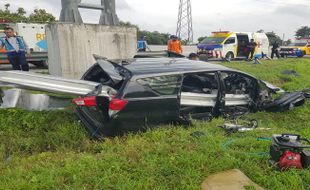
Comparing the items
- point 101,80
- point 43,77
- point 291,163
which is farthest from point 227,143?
point 43,77

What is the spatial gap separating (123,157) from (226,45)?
16973 millimetres

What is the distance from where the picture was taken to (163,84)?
14.6 feet

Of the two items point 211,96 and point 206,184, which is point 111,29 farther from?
point 206,184

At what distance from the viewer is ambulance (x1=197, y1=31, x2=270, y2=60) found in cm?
1908

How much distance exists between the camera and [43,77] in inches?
205

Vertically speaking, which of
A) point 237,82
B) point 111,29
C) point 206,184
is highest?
point 111,29

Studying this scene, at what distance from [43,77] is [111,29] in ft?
12.4

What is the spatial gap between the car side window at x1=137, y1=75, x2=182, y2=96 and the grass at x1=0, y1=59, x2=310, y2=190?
57cm

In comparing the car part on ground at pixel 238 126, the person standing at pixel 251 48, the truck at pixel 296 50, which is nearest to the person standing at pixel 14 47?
the car part on ground at pixel 238 126

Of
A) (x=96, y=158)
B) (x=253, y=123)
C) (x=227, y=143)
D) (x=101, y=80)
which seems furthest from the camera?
(x=101, y=80)

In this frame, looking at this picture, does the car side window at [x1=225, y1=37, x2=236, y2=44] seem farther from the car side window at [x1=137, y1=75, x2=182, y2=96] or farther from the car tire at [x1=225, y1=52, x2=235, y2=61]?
the car side window at [x1=137, y1=75, x2=182, y2=96]

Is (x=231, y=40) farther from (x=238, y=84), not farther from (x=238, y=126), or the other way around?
(x=238, y=126)

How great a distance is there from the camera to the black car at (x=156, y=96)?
13.5 ft

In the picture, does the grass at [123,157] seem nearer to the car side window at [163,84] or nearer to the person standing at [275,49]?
the car side window at [163,84]
